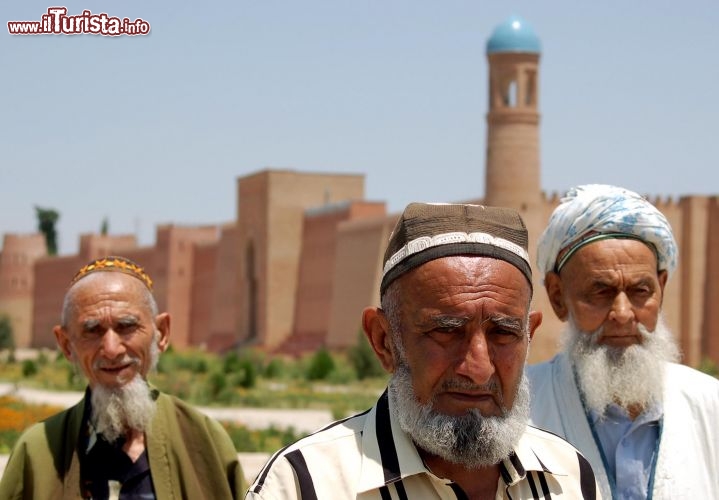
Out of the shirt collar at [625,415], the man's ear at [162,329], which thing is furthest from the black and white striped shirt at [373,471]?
the man's ear at [162,329]

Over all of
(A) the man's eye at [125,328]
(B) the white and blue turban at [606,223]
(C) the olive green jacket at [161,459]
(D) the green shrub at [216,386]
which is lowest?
(D) the green shrub at [216,386]

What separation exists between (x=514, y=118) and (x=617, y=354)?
26.9 meters

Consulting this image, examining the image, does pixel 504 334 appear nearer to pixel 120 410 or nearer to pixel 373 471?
pixel 373 471

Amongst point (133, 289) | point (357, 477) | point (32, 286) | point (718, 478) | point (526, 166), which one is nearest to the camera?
point (357, 477)

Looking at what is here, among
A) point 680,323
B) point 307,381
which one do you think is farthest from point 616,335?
point 680,323

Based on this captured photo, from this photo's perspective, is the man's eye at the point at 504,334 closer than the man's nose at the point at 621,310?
Yes

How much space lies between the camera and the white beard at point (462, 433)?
190 centimetres

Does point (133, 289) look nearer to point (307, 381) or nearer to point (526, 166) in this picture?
point (307, 381)

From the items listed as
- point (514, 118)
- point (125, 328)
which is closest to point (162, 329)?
point (125, 328)

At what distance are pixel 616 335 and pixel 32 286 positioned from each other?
58.4 metres

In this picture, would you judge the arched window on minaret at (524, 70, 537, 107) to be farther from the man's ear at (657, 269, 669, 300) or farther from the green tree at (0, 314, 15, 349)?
the green tree at (0, 314, 15, 349)

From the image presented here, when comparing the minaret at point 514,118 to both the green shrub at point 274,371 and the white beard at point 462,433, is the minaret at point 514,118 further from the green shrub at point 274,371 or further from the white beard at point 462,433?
the white beard at point 462,433

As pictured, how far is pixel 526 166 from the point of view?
98.0 ft

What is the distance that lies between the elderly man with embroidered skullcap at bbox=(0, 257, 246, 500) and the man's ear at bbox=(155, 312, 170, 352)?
0.05 ft
